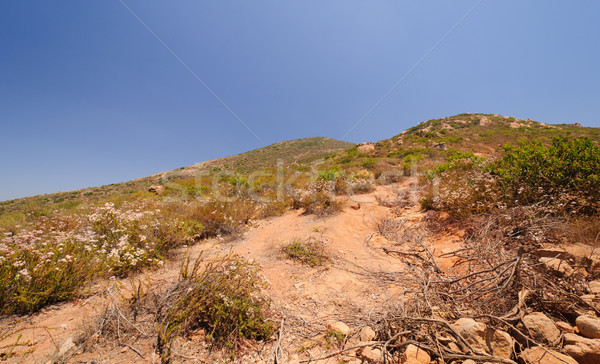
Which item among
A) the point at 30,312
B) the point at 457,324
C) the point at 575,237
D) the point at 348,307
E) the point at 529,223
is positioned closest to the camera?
the point at 457,324

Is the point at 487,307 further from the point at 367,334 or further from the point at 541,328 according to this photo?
the point at 367,334

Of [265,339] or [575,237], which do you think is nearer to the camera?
[265,339]

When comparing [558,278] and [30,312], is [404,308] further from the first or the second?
[30,312]

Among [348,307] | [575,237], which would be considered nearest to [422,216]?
[575,237]

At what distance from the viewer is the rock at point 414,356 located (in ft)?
4.84

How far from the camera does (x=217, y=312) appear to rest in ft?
6.68

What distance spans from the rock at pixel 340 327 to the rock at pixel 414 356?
1.88ft

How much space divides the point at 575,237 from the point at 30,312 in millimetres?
6294

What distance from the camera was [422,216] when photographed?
5.56 metres

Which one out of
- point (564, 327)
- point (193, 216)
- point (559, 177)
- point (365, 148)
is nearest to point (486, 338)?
point (564, 327)

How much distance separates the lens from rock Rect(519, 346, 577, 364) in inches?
49.4

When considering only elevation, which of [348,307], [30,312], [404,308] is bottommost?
[348,307]

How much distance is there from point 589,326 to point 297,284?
261 centimetres

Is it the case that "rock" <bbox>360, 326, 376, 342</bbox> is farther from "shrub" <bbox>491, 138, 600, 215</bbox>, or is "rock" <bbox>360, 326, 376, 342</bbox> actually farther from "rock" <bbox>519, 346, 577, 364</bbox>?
"shrub" <bbox>491, 138, 600, 215</bbox>
